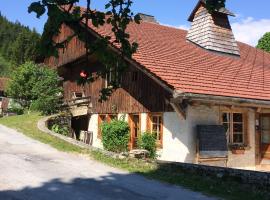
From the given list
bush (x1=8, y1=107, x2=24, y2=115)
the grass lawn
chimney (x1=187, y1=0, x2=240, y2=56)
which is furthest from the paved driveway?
bush (x1=8, y1=107, x2=24, y2=115)

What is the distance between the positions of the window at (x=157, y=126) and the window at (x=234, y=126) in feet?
7.37

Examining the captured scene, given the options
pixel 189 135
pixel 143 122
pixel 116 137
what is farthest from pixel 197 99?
pixel 116 137

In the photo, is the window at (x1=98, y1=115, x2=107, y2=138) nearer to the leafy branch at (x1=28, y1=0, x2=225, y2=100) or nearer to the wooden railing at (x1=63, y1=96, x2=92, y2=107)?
the wooden railing at (x1=63, y1=96, x2=92, y2=107)

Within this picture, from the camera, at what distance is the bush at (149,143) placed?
14.5 meters

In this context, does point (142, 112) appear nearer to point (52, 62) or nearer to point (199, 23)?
point (199, 23)

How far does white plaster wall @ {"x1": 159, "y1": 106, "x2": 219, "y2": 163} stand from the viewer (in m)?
13.5

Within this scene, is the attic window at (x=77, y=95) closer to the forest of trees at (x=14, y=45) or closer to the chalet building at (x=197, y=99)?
the chalet building at (x=197, y=99)

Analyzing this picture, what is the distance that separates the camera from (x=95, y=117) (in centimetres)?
1945

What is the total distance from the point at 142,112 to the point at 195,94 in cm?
357

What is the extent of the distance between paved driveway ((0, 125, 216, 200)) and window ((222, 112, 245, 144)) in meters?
5.42

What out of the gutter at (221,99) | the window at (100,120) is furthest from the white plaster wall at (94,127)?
the gutter at (221,99)

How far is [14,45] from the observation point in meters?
75.2

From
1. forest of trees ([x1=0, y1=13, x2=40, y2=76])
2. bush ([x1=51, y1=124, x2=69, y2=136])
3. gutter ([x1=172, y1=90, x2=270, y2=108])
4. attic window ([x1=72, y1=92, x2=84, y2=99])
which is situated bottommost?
bush ([x1=51, y1=124, x2=69, y2=136])

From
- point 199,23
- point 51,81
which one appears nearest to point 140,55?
point 199,23
